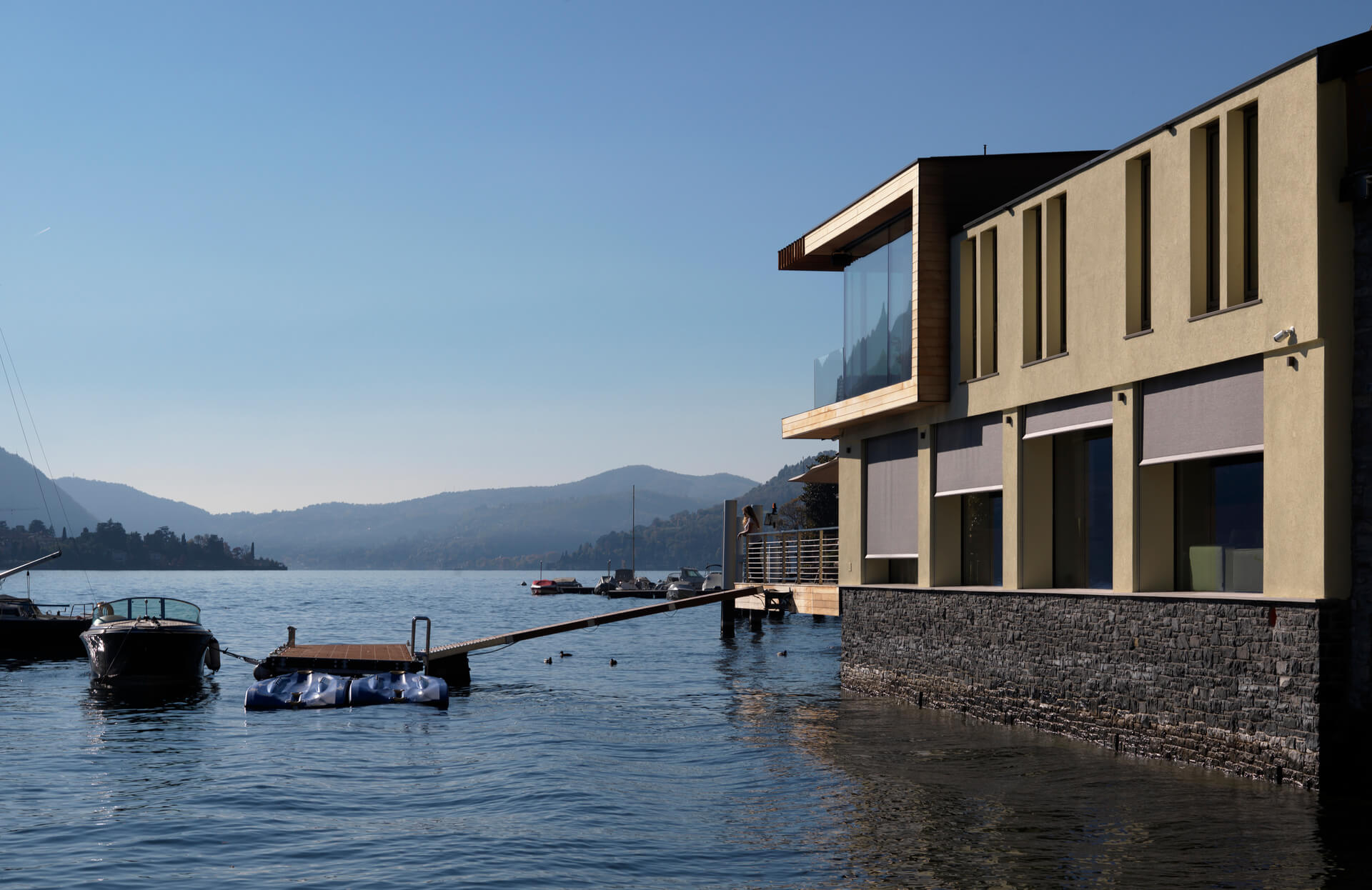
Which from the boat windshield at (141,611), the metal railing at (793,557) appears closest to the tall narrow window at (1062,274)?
the metal railing at (793,557)

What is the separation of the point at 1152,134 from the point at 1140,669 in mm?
7763

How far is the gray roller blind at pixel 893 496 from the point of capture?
2656cm

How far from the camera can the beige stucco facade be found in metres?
14.8

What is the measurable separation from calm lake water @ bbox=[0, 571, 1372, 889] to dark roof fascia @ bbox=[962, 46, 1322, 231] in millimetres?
8715

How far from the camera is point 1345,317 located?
14836mm

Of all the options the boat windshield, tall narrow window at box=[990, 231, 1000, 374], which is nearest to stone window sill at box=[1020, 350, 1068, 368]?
tall narrow window at box=[990, 231, 1000, 374]

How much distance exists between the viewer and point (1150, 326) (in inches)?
732

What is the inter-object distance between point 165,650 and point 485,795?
20.6 meters

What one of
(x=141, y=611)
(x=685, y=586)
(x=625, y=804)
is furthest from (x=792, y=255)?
(x=685, y=586)

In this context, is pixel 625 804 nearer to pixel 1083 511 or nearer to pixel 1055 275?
pixel 1083 511

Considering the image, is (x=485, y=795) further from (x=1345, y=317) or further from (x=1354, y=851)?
(x=1345, y=317)

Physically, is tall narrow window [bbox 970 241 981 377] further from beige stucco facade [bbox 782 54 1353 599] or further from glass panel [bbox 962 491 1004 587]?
glass panel [bbox 962 491 1004 587]

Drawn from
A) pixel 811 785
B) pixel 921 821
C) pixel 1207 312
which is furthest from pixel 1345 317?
pixel 811 785

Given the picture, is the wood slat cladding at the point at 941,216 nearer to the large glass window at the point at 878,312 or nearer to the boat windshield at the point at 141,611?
the large glass window at the point at 878,312
